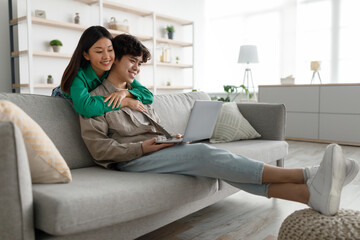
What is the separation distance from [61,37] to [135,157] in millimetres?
3698

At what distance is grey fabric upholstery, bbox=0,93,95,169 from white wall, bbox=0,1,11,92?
3.13 metres

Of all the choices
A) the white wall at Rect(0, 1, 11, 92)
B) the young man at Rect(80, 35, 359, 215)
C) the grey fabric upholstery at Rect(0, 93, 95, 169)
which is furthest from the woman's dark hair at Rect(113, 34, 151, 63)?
the white wall at Rect(0, 1, 11, 92)

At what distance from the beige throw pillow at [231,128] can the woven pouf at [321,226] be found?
3.34 ft

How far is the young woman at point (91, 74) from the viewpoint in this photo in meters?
1.61

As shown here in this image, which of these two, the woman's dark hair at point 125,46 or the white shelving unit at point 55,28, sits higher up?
the white shelving unit at point 55,28

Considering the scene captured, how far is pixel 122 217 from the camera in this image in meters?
1.19

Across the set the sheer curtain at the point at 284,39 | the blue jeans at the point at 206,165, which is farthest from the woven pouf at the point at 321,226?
the sheer curtain at the point at 284,39

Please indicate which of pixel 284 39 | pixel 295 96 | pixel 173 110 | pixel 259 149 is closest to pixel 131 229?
pixel 259 149

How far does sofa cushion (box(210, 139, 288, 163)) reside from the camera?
1954mm

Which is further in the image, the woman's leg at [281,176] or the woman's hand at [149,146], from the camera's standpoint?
the woman's hand at [149,146]

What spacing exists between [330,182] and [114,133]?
1.00 meters

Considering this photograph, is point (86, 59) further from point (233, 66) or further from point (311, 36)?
point (233, 66)

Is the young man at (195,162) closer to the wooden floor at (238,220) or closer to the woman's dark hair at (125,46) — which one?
the woman's dark hair at (125,46)

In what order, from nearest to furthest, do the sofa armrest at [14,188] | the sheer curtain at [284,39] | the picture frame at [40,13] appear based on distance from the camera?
1. the sofa armrest at [14,188]
2. the picture frame at [40,13]
3. the sheer curtain at [284,39]
